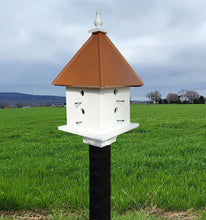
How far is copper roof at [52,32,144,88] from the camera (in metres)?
2.13

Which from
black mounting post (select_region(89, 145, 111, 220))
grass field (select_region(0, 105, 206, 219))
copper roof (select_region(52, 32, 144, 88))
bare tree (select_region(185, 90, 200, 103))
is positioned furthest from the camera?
bare tree (select_region(185, 90, 200, 103))

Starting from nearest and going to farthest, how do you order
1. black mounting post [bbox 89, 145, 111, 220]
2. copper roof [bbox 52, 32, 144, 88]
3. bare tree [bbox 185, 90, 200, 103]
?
1. copper roof [bbox 52, 32, 144, 88]
2. black mounting post [bbox 89, 145, 111, 220]
3. bare tree [bbox 185, 90, 200, 103]

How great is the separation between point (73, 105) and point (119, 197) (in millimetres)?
1559

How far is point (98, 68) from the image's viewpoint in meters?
2.14

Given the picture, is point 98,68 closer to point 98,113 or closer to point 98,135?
point 98,113

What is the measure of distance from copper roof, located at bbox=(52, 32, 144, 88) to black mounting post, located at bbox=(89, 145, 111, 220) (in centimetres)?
70

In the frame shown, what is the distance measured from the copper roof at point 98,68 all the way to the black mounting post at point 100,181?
70 cm

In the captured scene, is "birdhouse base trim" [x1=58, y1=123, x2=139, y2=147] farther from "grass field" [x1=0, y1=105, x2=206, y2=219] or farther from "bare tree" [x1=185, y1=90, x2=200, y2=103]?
"bare tree" [x1=185, y1=90, x2=200, y2=103]

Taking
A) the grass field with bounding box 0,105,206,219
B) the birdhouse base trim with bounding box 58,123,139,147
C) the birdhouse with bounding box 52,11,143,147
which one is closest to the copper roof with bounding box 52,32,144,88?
the birdhouse with bounding box 52,11,143,147

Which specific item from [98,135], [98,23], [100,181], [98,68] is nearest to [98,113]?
[98,135]

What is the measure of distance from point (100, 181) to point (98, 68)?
3.82 feet

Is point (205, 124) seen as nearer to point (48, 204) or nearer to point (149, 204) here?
point (149, 204)

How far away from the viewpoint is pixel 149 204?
124 inches

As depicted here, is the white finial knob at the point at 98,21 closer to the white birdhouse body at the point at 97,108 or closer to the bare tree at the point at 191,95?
the white birdhouse body at the point at 97,108
